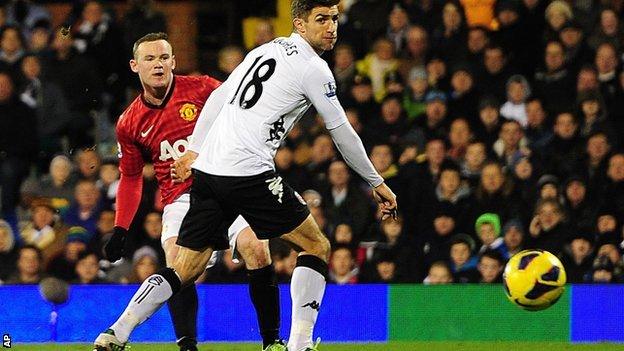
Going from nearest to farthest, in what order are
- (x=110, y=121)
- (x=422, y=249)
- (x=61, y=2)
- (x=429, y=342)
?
(x=429, y=342) < (x=422, y=249) < (x=110, y=121) < (x=61, y=2)

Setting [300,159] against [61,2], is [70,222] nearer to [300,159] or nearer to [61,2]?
[300,159]

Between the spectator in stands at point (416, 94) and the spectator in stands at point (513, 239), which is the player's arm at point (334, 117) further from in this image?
the spectator in stands at point (416, 94)

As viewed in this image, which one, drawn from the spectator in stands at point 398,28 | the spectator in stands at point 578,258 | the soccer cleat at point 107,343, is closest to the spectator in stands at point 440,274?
the spectator in stands at point 578,258

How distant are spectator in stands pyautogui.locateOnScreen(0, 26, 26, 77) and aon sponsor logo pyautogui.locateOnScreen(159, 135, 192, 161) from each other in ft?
18.7

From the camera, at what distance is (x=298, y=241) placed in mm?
7441

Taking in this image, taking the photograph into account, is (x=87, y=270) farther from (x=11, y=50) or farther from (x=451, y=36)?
(x=451, y=36)

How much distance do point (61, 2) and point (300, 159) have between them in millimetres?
4187

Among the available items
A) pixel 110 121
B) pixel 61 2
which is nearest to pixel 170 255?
pixel 110 121

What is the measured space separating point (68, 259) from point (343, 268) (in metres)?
2.37

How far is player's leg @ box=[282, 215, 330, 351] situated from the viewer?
737cm

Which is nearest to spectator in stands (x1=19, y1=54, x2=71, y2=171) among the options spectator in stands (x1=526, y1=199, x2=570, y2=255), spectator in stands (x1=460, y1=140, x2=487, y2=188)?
spectator in stands (x1=460, y1=140, x2=487, y2=188)

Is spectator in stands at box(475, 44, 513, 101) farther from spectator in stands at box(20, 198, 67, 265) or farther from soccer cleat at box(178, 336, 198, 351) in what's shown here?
soccer cleat at box(178, 336, 198, 351)

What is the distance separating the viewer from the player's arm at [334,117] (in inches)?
281

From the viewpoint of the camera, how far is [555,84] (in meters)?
13.1
